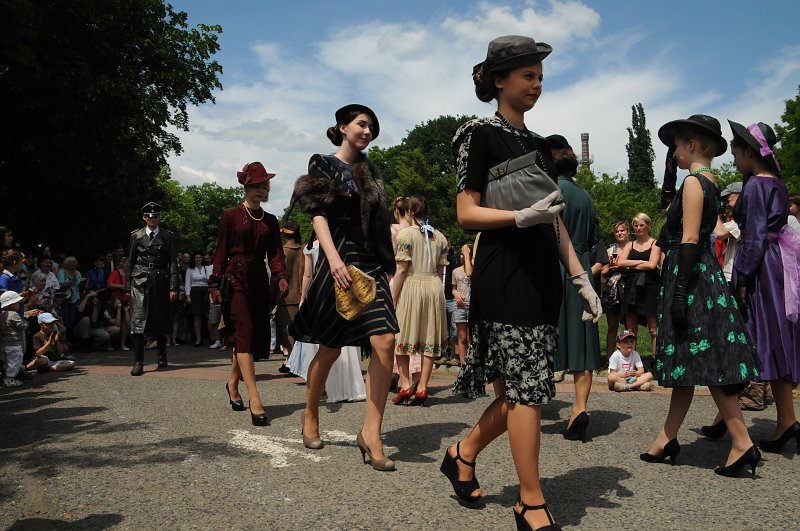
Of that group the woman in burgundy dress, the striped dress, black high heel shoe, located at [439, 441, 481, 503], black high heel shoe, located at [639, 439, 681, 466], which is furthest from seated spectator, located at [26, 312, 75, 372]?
black high heel shoe, located at [639, 439, 681, 466]

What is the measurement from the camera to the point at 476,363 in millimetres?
3799

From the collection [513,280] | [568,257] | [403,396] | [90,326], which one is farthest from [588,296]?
[90,326]

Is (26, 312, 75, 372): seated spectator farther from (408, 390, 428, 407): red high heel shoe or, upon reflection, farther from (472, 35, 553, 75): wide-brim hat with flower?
(472, 35, 553, 75): wide-brim hat with flower

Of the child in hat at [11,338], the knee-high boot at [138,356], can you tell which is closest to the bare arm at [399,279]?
the knee-high boot at [138,356]

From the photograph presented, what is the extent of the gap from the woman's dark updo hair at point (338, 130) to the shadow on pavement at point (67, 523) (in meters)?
2.86

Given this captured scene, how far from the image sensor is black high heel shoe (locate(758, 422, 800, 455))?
5.15 meters

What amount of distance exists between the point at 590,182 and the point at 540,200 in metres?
58.2

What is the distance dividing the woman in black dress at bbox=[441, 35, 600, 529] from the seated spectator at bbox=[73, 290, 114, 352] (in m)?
12.5

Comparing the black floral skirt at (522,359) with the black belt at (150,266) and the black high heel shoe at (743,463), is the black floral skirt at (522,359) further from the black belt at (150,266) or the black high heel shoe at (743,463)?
the black belt at (150,266)

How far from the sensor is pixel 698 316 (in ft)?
15.6

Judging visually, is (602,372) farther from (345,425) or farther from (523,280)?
(523,280)

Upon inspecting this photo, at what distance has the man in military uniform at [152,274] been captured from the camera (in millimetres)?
10406

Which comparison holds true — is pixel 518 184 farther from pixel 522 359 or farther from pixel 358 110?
pixel 358 110

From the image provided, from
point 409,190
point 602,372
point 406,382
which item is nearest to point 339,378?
point 406,382
